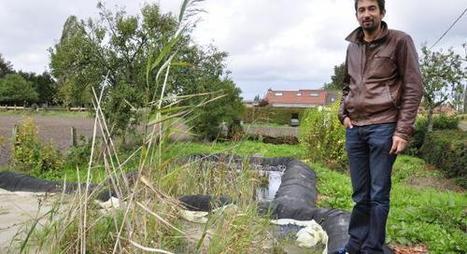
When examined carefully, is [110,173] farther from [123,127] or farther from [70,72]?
[70,72]

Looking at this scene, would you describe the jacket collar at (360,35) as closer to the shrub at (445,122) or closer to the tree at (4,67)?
the shrub at (445,122)

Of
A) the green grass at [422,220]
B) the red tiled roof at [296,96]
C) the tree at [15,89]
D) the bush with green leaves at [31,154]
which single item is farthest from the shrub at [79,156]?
the red tiled roof at [296,96]

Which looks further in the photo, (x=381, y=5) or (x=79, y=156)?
(x=79, y=156)

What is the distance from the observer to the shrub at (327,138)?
9445mm

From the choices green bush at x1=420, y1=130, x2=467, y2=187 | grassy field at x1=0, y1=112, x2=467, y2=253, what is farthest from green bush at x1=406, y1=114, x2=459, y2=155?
grassy field at x1=0, y1=112, x2=467, y2=253

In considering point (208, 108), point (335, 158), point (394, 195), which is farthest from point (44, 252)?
point (208, 108)

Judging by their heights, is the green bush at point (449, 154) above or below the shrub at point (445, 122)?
below

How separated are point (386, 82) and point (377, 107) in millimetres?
130

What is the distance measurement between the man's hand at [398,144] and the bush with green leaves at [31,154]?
6400 millimetres

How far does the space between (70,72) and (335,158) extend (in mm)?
5794

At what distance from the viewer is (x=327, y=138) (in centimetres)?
952

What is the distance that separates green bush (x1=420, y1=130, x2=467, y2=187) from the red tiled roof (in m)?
28.6

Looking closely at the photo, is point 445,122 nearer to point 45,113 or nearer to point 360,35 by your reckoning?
point 360,35

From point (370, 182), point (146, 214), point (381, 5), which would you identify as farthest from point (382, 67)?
point (146, 214)
